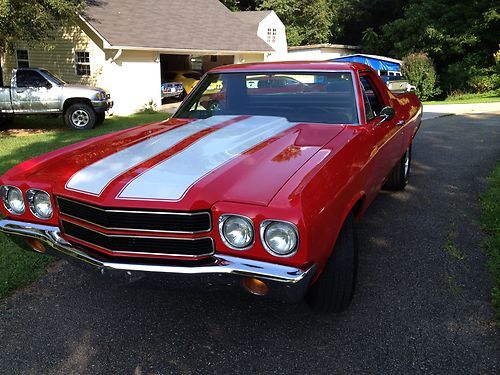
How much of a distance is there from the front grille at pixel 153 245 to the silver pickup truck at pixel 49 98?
10.5 m

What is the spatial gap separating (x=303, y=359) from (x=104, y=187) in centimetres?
146

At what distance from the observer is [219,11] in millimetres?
23734

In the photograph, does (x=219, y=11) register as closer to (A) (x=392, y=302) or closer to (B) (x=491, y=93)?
(B) (x=491, y=93)

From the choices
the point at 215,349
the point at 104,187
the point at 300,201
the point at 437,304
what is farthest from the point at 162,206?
the point at 437,304

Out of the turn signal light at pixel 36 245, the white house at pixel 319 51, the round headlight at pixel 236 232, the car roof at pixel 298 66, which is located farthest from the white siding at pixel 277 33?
the round headlight at pixel 236 232

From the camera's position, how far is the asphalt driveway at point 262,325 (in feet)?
8.28

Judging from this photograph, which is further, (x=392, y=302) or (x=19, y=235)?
(x=392, y=302)

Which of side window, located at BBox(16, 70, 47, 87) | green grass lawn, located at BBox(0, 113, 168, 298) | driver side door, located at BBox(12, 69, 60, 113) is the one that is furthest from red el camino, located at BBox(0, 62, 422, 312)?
side window, located at BBox(16, 70, 47, 87)

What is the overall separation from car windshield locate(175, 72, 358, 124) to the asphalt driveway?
4.06 feet

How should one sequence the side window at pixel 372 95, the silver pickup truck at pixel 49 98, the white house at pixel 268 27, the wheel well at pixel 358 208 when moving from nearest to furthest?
1. the wheel well at pixel 358 208
2. the side window at pixel 372 95
3. the silver pickup truck at pixel 49 98
4. the white house at pixel 268 27

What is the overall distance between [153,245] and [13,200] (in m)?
1.12

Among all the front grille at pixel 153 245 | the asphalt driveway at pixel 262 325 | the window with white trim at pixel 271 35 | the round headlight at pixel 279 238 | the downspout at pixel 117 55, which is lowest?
the asphalt driveway at pixel 262 325

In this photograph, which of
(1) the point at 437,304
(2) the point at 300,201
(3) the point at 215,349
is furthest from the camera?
(1) the point at 437,304

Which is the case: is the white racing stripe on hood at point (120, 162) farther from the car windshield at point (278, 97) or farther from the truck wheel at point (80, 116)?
the truck wheel at point (80, 116)
